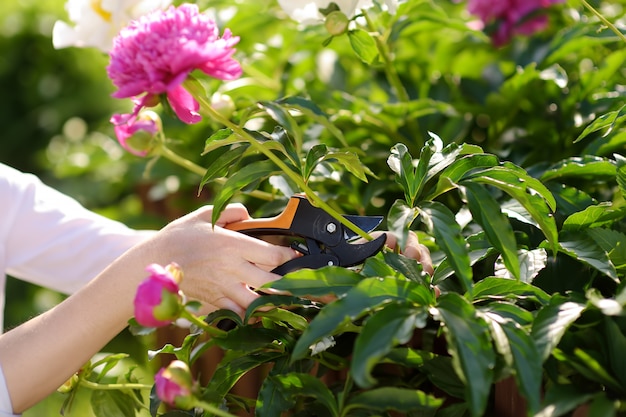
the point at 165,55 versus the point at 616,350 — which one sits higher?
the point at 165,55

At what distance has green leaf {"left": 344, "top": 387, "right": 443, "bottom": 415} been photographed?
586 mm

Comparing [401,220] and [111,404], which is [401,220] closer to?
[401,220]

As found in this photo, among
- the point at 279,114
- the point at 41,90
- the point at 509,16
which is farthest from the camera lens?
the point at 41,90

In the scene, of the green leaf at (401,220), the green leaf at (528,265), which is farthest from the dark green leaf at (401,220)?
the green leaf at (528,265)

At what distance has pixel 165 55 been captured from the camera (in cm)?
62

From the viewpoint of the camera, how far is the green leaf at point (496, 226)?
24.6 inches

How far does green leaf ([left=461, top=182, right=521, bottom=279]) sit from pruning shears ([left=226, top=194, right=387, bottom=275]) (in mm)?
109

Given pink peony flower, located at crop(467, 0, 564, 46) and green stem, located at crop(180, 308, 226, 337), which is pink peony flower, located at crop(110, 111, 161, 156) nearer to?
green stem, located at crop(180, 308, 226, 337)

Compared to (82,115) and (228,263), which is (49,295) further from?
(228,263)

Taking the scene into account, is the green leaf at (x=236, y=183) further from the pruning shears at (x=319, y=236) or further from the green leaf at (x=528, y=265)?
the green leaf at (x=528, y=265)

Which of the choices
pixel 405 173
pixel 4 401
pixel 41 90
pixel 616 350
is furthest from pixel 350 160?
pixel 41 90

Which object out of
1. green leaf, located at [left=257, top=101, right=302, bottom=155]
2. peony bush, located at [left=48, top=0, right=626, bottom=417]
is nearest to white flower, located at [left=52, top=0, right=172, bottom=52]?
peony bush, located at [left=48, top=0, right=626, bottom=417]

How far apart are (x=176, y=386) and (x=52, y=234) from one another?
60 centimetres

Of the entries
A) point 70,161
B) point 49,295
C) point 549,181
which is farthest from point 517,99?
point 49,295
